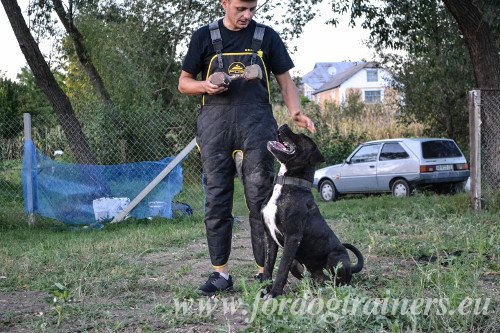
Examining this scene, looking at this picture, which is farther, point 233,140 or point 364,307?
point 233,140

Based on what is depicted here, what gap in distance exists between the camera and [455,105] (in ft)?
66.7

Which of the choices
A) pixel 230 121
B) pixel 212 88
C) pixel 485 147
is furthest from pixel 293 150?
pixel 485 147

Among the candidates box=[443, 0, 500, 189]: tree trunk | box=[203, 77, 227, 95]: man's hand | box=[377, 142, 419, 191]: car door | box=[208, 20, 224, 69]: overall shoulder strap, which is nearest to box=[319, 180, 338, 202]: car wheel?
box=[377, 142, 419, 191]: car door

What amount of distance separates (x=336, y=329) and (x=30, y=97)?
1041 inches

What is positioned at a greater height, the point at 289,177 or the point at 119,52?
the point at 119,52

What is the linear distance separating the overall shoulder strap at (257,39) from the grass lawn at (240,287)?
1639 mm

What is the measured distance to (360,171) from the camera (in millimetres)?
16781

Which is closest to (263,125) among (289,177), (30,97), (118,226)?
(289,177)

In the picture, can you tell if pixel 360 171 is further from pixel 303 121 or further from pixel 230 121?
pixel 230 121

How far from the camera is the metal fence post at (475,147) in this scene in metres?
10.4

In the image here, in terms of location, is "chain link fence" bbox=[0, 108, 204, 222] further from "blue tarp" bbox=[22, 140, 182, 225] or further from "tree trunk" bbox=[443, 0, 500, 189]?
"tree trunk" bbox=[443, 0, 500, 189]

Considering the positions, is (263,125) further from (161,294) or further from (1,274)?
(1,274)

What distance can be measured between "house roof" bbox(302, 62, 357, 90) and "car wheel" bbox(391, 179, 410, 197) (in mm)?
73413

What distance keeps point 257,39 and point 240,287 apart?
1.80 m
